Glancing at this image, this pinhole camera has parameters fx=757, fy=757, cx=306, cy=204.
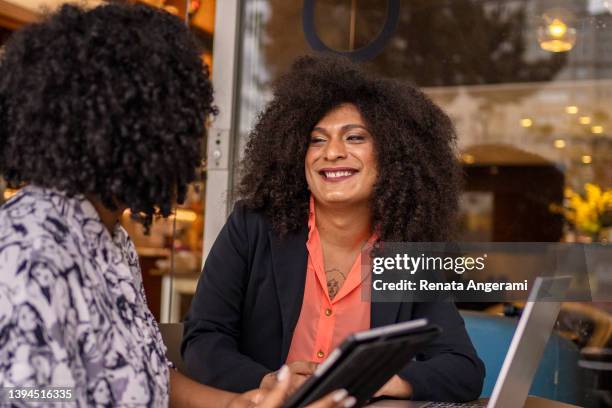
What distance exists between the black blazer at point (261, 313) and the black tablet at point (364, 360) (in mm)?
642

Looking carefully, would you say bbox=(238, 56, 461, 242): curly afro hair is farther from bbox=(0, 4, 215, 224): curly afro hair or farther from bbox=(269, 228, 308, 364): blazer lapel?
bbox=(0, 4, 215, 224): curly afro hair

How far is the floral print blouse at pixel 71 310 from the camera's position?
3.22ft

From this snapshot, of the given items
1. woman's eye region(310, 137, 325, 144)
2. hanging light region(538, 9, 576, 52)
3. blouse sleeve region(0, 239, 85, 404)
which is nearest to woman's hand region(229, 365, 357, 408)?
blouse sleeve region(0, 239, 85, 404)

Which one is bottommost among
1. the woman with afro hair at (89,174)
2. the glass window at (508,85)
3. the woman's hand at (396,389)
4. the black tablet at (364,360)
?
the woman's hand at (396,389)

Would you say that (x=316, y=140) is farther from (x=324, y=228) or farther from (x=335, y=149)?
(x=324, y=228)

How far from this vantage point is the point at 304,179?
2.18 metres

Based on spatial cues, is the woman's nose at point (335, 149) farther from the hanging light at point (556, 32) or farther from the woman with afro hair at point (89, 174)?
the hanging light at point (556, 32)

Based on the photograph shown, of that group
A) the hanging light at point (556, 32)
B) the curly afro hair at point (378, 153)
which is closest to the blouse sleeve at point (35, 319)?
the curly afro hair at point (378, 153)

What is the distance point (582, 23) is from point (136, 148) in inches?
195

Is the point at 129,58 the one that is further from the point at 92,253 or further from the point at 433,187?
the point at 433,187

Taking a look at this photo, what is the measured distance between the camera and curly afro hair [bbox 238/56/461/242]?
6.84ft

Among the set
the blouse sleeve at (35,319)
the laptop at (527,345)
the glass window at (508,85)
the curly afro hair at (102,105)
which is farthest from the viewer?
the glass window at (508,85)

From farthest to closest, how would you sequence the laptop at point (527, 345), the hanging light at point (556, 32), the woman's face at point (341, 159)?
1. the hanging light at point (556, 32)
2. the woman's face at point (341, 159)
3. the laptop at point (527, 345)

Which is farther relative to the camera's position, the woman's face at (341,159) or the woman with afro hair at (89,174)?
the woman's face at (341,159)
